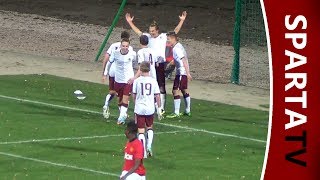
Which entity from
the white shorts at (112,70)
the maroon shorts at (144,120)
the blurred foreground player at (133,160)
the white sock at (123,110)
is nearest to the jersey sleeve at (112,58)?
the white shorts at (112,70)

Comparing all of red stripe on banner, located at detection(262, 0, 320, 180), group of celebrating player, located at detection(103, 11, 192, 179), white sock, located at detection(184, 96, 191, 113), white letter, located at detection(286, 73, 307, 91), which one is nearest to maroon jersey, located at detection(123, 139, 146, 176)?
group of celebrating player, located at detection(103, 11, 192, 179)

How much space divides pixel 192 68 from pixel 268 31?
25.4m

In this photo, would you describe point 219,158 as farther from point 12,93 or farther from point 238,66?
point 238,66

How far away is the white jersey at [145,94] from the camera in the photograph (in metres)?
16.9

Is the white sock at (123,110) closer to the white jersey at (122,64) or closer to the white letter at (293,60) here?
the white jersey at (122,64)

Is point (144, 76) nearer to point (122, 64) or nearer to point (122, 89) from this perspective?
point (122, 64)

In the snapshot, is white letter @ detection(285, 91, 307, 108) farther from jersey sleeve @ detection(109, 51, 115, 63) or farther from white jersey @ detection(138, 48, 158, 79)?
jersey sleeve @ detection(109, 51, 115, 63)

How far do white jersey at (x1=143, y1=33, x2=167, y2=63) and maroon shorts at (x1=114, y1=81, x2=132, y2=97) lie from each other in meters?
1.45

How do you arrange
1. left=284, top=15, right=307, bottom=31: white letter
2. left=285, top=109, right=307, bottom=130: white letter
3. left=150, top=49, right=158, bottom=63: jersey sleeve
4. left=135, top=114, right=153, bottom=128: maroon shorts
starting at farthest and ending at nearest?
left=150, top=49, right=158, bottom=63: jersey sleeve
left=135, top=114, right=153, bottom=128: maroon shorts
left=285, top=109, right=307, bottom=130: white letter
left=284, top=15, right=307, bottom=31: white letter

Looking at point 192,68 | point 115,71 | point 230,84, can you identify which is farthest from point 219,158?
point 192,68

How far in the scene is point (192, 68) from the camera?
31344 mm

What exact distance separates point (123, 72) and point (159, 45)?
180 cm

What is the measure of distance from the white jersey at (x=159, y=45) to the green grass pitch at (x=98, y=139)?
1.49 metres

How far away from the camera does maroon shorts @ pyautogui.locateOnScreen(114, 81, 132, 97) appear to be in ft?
66.3
